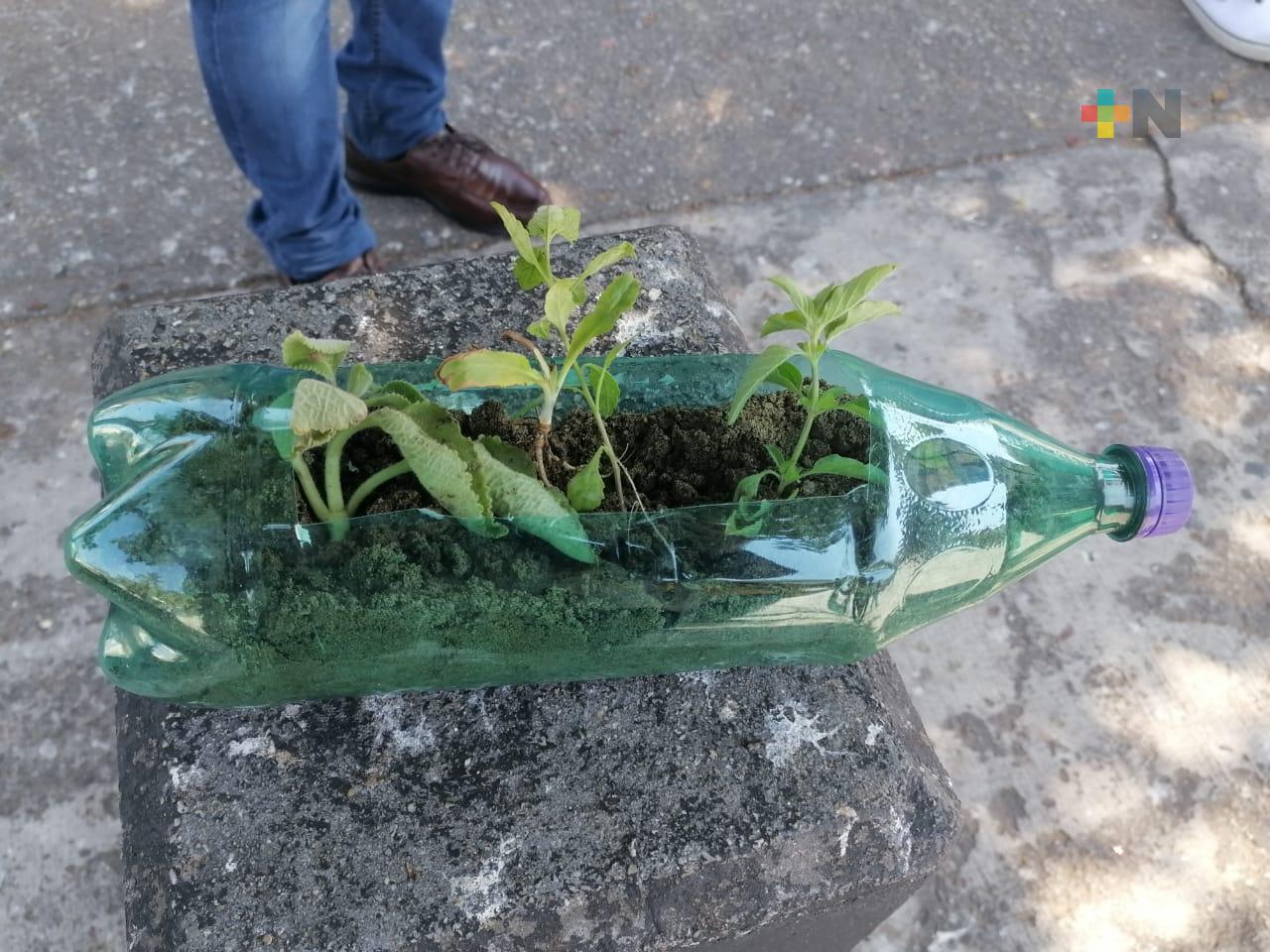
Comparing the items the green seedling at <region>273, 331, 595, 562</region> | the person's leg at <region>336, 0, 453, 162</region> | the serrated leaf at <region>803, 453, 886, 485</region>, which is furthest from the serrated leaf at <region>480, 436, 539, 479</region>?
the person's leg at <region>336, 0, 453, 162</region>

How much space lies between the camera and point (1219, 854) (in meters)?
1.57

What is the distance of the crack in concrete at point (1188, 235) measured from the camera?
7.29 ft

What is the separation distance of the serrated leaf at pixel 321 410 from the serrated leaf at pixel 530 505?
0.10 metres

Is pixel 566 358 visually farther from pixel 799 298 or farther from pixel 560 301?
pixel 799 298

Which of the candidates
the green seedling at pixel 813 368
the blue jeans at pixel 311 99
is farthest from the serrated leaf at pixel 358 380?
the blue jeans at pixel 311 99

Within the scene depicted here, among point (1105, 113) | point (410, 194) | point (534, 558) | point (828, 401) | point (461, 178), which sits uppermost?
point (828, 401)

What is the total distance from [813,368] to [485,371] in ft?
0.86

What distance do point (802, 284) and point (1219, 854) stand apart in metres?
1.32

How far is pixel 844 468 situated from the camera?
0.80m

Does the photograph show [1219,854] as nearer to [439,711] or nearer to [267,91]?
[439,711]

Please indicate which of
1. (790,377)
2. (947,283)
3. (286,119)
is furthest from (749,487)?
(947,283)

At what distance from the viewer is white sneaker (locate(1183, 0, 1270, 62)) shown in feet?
8.69

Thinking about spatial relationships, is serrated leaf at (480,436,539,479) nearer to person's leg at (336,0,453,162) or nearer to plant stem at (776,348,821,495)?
plant stem at (776,348,821,495)

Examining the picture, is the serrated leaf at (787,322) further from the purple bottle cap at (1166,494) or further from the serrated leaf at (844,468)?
the purple bottle cap at (1166,494)
